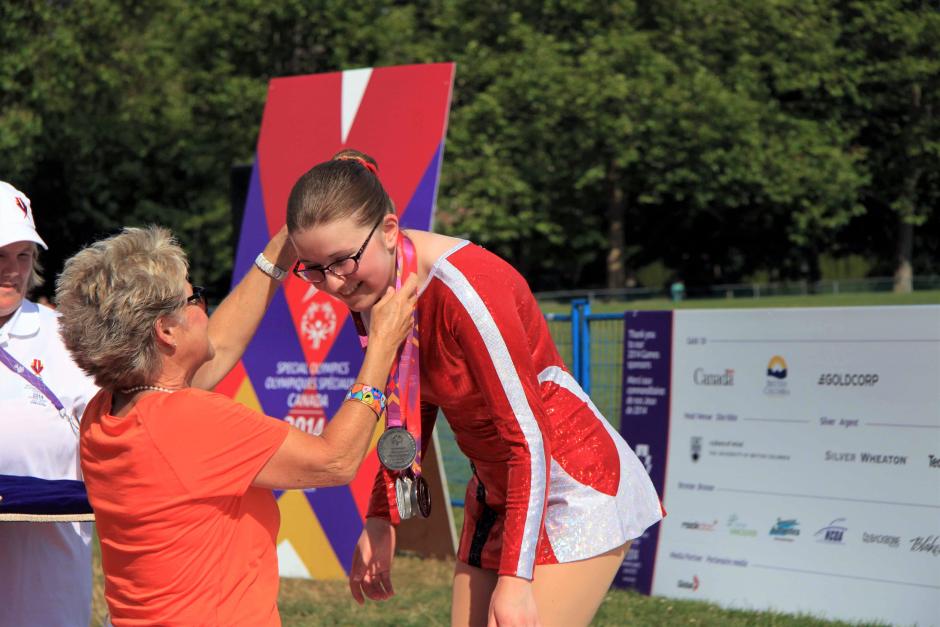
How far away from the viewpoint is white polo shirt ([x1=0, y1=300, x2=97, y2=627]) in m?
3.25

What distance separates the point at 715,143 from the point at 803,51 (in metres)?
4.13

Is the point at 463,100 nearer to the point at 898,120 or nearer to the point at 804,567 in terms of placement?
the point at 898,120

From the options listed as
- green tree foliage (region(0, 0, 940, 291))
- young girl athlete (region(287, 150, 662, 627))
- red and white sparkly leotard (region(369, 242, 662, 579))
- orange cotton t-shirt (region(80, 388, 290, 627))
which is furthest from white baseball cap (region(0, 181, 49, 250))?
green tree foliage (region(0, 0, 940, 291))

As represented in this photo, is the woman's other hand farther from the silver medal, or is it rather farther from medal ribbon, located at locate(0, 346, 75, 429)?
medal ribbon, located at locate(0, 346, 75, 429)

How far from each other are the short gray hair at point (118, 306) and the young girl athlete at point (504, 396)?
32 centimetres

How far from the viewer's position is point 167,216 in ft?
101

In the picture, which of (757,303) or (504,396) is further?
(757,303)

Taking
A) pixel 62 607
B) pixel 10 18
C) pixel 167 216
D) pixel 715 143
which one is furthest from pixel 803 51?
pixel 62 607

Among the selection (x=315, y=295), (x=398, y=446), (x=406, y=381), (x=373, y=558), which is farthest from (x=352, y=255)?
(x=315, y=295)

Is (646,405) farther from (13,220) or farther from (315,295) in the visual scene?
(13,220)

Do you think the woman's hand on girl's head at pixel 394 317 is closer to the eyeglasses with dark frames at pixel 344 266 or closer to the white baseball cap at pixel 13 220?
the eyeglasses with dark frames at pixel 344 266

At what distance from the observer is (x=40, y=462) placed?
3.31 m

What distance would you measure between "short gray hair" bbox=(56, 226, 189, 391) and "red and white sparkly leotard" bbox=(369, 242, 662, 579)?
1.92 feet

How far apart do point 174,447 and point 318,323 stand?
4.75 m
